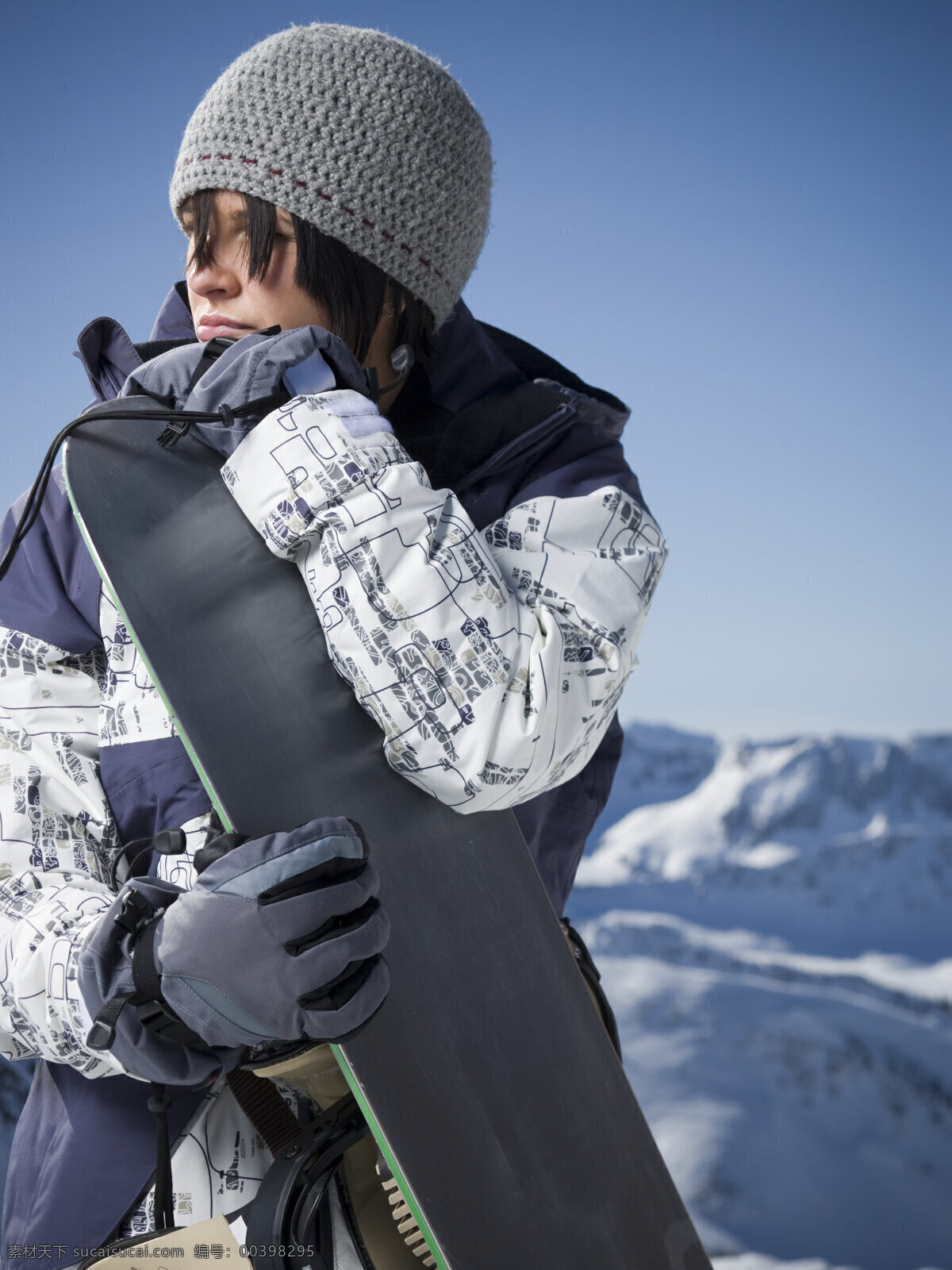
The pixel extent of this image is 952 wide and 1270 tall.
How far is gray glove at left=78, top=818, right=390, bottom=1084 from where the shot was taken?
1.88 feet

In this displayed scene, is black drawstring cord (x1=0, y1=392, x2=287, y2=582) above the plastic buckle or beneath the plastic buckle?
above

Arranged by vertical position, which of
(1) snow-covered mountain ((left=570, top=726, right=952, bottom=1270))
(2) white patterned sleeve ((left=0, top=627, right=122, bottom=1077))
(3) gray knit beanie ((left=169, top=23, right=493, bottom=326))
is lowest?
(1) snow-covered mountain ((left=570, top=726, right=952, bottom=1270))

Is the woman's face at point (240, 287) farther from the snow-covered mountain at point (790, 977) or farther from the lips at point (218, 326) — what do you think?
the snow-covered mountain at point (790, 977)

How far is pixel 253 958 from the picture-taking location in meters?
0.57

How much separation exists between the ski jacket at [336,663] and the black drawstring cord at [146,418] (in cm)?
2

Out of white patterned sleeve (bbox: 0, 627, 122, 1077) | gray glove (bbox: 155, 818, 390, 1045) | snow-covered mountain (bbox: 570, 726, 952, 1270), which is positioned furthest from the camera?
snow-covered mountain (bbox: 570, 726, 952, 1270)

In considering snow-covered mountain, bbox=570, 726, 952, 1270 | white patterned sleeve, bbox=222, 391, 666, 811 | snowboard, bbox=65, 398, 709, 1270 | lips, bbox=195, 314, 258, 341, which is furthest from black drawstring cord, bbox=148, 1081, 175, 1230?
snow-covered mountain, bbox=570, 726, 952, 1270

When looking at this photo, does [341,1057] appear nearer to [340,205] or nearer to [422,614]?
[422,614]

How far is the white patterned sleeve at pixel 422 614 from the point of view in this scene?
63 cm

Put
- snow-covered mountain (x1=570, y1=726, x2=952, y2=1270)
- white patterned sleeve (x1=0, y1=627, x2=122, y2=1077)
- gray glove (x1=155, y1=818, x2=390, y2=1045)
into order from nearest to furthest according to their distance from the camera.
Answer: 1. gray glove (x1=155, y1=818, x2=390, y2=1045)
2. white patterned sleeve (x1=0, y1=627, x2=122, y2=1077)
3. snow-covered mountain (x1=570, y1=726, x2=952, y2=1270)

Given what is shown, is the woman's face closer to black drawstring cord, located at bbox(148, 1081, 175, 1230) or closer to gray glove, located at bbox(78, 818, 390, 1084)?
gray glove, located at bbox(78, 818, 390, 1084)

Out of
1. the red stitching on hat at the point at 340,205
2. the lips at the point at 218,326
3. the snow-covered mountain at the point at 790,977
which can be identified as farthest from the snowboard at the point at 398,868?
the snow-covered mountain at the point at 790,977

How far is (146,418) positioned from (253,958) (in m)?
0.34

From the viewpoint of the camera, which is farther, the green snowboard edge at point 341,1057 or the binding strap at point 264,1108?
the binding strap at point 264,1108
